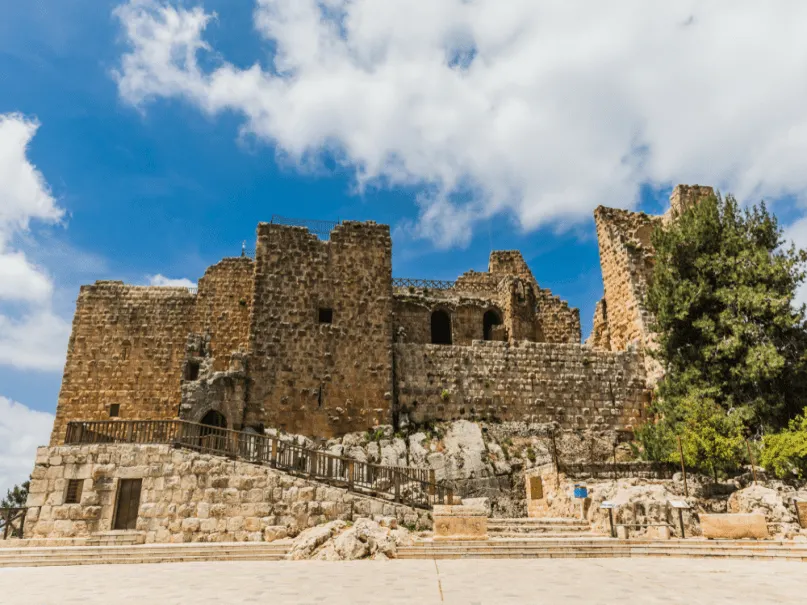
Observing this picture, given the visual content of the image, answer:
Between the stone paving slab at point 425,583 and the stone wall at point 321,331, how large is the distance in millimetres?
9420

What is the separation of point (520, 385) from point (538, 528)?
899 centimetres

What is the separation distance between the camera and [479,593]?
265 inches

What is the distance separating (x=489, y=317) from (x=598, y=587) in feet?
67.0

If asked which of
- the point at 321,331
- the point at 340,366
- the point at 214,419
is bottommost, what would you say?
the point at 214,419

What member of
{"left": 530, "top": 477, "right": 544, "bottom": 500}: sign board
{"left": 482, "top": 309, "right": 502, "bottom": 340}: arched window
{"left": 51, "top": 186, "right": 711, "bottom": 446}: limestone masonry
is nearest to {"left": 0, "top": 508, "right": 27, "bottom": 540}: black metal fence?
{"left": 51, "top": 186, "right": 711, "bottom": 446}: limestone masonry

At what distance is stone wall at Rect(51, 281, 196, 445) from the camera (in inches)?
859

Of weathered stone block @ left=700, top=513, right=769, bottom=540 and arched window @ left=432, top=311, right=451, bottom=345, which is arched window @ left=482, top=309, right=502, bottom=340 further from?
weathered stone block @ left=700, top=513, right=769, bottom=540

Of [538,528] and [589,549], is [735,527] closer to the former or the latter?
[589,549]

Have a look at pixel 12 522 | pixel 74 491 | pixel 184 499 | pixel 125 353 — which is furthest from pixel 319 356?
pixel 12 522

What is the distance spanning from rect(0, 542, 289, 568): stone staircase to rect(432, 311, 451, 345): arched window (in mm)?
16054

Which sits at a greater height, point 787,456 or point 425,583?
point 787,456

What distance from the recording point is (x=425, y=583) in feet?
24.7

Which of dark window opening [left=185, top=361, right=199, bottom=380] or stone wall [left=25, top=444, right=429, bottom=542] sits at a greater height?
dark window opening [left=185, top=361, right=199, bottom=380]

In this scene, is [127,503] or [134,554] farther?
[127,503]
